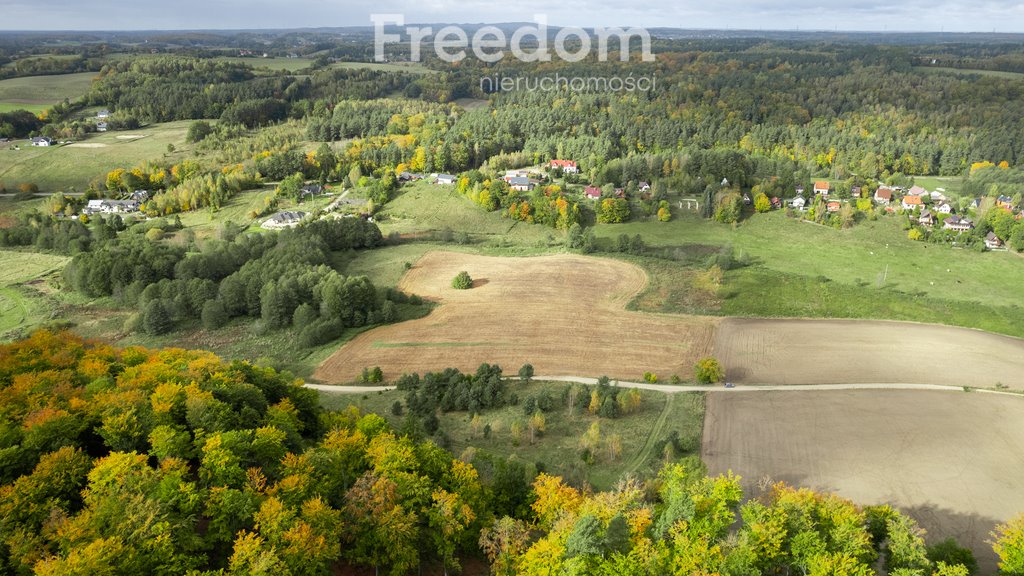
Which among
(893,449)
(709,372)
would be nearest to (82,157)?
(709,372)

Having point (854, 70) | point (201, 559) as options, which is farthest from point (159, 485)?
point (854, 70)

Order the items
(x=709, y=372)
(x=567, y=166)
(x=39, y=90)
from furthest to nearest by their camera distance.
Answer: (x=39, y=90)
(x=567, y=166)
(x=709, y=372)

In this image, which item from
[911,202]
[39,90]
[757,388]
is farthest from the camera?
[39,90]

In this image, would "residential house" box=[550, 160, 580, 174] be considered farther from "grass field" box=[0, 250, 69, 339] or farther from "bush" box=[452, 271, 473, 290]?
"grass field" box=[0, 250, 69, 339]

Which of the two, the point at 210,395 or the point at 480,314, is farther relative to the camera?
the point at 480,314

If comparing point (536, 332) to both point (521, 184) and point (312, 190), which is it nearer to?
point (521, 184)

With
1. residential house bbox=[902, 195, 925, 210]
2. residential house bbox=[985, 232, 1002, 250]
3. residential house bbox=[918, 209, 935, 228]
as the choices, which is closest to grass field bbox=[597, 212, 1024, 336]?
residential house bbox=[985, 232, 1002, 250]

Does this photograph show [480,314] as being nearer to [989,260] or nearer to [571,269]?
[571,269]
